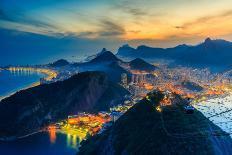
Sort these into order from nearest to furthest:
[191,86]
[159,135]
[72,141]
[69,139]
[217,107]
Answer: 1. [159,135]
2. [72,141]
3. [69,139]
4. [217,107]
5. [191,86]

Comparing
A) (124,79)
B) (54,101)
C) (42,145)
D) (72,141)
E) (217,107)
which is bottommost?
(42,145)

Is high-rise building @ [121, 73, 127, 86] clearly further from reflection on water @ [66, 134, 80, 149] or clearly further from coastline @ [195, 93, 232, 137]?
reflection on water @ [66, 134, 80, 149]

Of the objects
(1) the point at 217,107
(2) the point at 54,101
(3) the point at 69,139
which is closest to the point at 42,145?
(3) the point at 69,139

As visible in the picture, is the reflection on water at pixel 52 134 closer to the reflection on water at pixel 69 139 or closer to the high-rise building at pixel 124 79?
the reflection on water at pixel 69 139

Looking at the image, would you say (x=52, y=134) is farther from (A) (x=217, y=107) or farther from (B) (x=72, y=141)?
(A) (x=217, y=107)

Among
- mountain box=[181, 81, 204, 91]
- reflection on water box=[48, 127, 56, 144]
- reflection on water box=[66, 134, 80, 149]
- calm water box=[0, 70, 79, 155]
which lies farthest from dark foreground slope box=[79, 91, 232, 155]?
mountain box=[181, 81, 204, 91]

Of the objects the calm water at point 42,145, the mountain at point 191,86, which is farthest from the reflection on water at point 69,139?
the mountain at point 191,86

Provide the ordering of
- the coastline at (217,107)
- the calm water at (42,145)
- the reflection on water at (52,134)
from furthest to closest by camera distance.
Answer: the coastline at (217,107), the reflection on water at (52,134), the calm water at (42,145)
